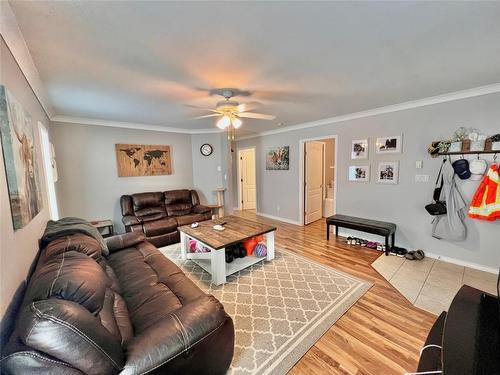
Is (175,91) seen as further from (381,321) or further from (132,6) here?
(381,321)

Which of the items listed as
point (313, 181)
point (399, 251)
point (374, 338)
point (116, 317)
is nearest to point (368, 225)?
point (399, 251)

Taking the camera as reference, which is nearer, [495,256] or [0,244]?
[0,244]

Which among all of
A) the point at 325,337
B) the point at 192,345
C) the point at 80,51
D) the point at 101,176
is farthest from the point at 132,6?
the point at 101,176

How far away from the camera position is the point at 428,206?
10.1ft

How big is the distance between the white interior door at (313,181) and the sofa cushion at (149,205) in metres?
3.20

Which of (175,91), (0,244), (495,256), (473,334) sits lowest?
(495,256)

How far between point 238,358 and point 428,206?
3.18 metres

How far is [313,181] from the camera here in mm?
5172

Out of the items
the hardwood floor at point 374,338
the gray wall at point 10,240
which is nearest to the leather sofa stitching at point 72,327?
the gray wall at point 10,240

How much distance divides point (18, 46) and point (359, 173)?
14.5ft

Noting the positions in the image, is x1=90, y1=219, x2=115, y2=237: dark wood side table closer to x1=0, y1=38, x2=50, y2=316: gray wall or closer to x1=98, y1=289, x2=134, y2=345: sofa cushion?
x1=0, y1=38, x2=50, y2=316: gray wall

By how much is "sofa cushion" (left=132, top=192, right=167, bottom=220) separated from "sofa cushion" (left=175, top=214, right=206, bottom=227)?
0.44 m

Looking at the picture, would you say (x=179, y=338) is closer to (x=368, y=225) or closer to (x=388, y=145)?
(x=368, y=225)

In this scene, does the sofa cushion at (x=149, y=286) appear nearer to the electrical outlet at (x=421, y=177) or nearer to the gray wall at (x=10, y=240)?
the gray wall at (x=10, y=240)
